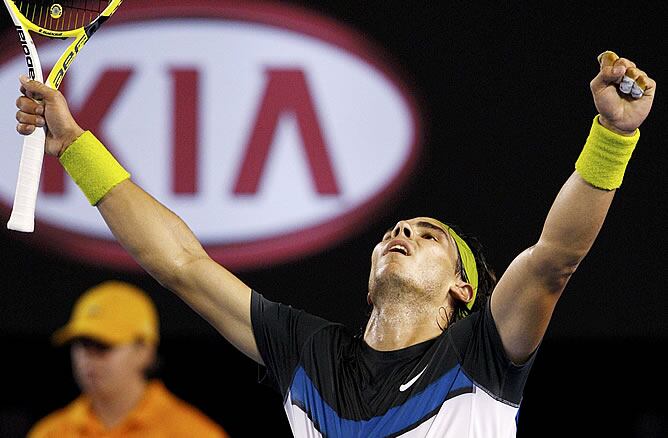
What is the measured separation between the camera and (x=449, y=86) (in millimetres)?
5355

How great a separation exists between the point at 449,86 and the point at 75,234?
165cm

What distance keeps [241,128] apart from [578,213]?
8.79 ft

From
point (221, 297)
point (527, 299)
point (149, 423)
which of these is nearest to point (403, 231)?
point (221, 297)

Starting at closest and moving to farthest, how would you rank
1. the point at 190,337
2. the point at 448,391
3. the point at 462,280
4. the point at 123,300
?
1. the point at 448,391
2. the point at 462,280
3. the point at 123,300
4. the point at 190,337

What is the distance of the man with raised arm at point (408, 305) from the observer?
295 cm

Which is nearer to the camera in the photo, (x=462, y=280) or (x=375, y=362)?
(x=375, y=362)

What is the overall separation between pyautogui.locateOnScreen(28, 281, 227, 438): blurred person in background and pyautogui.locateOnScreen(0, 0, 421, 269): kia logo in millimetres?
591

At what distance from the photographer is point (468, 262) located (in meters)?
3.75

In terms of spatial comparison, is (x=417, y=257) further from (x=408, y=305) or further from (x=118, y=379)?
(x=118, y=379)

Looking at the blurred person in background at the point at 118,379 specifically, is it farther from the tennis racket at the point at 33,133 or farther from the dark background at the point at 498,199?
the tennis racket at the point at 33,133

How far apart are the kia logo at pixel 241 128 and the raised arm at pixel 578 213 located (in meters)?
2.30

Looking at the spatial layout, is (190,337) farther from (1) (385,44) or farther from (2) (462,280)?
(2) (462,280)

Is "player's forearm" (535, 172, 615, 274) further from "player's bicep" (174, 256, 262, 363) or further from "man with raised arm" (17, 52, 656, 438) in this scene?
"player's bicep" (174, 256, 262, 363)

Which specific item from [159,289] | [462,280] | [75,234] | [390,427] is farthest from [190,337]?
[390,427]
